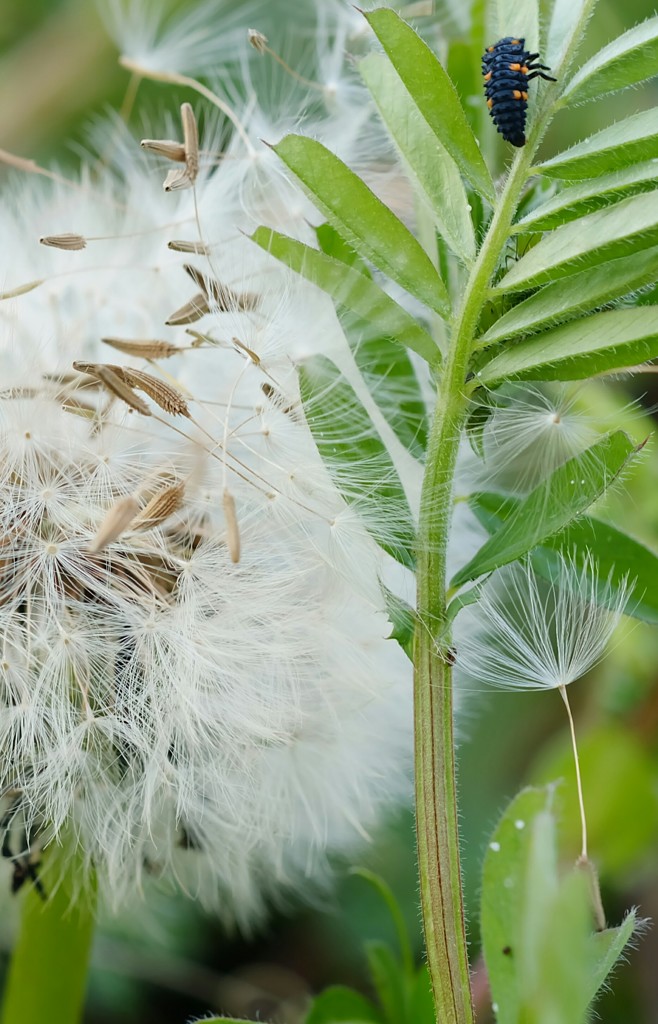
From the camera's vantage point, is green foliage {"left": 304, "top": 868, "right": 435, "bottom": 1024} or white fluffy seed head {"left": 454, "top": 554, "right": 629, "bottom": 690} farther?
green foliage {"left": 304, "top": 868, "right": 435, "bottom": 1024}

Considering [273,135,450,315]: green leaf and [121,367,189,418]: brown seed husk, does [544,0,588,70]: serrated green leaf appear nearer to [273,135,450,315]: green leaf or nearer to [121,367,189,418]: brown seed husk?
[273,135,450,315]: green leaf

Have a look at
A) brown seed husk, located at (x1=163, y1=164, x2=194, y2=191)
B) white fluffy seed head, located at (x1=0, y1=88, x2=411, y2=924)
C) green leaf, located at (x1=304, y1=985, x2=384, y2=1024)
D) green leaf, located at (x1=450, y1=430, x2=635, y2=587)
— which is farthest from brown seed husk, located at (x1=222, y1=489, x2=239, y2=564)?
green leaf, located at (x1=304, y1=985, x2=384, y2=1024)

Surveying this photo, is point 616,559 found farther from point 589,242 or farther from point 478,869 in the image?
point 478,869

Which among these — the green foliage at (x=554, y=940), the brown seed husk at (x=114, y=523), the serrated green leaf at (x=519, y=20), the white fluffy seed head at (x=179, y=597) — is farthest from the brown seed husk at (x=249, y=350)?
the green foliage at (x=554, y=940)

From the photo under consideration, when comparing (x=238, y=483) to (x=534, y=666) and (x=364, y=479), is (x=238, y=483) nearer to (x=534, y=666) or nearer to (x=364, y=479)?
(x=364, y=479)

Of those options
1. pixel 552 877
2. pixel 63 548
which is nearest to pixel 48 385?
pixel 63 548

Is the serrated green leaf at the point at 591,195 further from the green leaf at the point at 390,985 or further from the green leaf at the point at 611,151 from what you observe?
the green leaf at the point at 390,985
